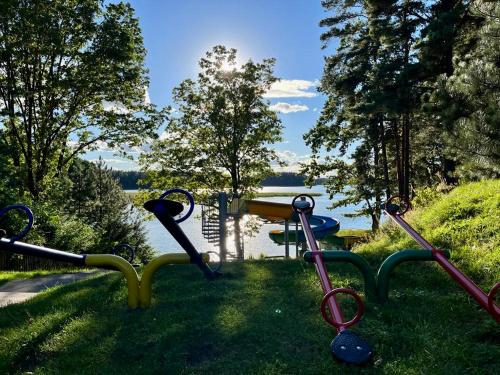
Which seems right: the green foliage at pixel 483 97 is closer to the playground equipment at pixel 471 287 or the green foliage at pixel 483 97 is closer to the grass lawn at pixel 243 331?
the grass lawn at pixel 243 331

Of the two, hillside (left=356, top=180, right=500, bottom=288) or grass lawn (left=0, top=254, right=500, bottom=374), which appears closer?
grass lawn (left=0, top=254, right=500, bottom=374)

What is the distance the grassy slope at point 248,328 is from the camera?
10.9 feet

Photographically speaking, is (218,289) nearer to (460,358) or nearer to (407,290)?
(407,290)

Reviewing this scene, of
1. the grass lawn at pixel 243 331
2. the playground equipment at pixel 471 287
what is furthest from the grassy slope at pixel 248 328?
the playground equipment at pixel 471 287

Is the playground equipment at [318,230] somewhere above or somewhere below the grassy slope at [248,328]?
below

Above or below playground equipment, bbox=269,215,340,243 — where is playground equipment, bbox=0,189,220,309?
above

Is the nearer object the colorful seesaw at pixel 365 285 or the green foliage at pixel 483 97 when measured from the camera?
the colorful seesaw at pixel 365 285

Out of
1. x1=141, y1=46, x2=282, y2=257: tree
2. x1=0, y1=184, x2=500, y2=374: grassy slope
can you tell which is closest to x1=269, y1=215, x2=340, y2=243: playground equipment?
x1=141, y1=46, x2=282, y2=257: tree

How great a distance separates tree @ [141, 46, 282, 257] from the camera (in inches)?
982

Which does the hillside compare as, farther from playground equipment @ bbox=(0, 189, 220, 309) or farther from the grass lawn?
playground equipment @ bbox=(0, 189, 220, 309)

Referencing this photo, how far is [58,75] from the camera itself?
18.1m

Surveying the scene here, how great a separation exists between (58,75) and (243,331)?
58.0 feet

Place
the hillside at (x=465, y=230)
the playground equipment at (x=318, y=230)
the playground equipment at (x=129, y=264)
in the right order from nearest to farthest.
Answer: the playground equipment at (x=129, y=264) → the hillside at (x=465, y=230) → the playground equipment at (x=318, y=230)

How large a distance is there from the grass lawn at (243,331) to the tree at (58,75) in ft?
46.6
